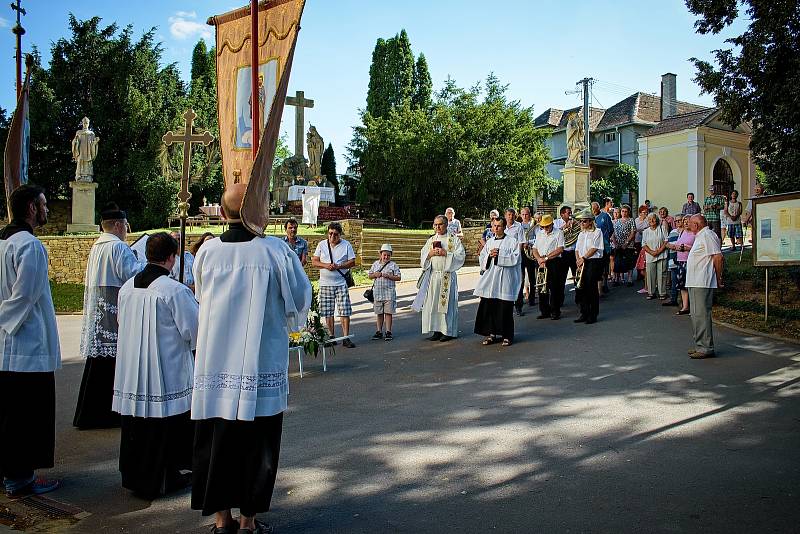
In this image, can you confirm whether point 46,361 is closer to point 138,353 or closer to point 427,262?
point 138,353

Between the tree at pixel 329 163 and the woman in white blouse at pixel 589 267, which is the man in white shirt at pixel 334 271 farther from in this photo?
the tree at pixel 329 163

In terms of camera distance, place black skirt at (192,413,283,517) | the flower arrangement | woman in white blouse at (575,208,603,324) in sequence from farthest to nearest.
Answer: woman in white blouse at (575,208,603,324)
the flower arrangement
black skirt at (192,413,283,517)

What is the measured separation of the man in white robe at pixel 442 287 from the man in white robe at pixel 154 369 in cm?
652

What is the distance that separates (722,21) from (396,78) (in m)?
35.4

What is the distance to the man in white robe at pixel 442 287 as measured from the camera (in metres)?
11.2

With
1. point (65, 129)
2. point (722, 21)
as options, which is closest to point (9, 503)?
point (722, 21)

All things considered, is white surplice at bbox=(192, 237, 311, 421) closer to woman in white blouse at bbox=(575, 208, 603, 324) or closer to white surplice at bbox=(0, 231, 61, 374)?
white surplice at bbox=(0, 231, 61, 374)

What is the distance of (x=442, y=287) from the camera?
440 inches

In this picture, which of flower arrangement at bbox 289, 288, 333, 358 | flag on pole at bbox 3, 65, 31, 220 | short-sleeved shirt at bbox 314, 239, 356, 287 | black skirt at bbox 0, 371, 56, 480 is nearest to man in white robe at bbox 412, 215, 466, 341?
short-sleeved shirt at bbox 314, 239, 356, 287

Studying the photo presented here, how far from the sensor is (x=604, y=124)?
54969 millimetres

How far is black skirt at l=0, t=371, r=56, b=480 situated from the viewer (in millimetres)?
4941

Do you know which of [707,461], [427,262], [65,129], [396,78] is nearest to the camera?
[707,461]

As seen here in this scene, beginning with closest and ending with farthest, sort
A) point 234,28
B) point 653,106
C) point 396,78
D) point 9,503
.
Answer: point 9,503
point 234,28
point 396,78
point 653,106

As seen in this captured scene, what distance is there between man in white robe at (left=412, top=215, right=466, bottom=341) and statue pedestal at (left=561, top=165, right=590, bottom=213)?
1530cm
